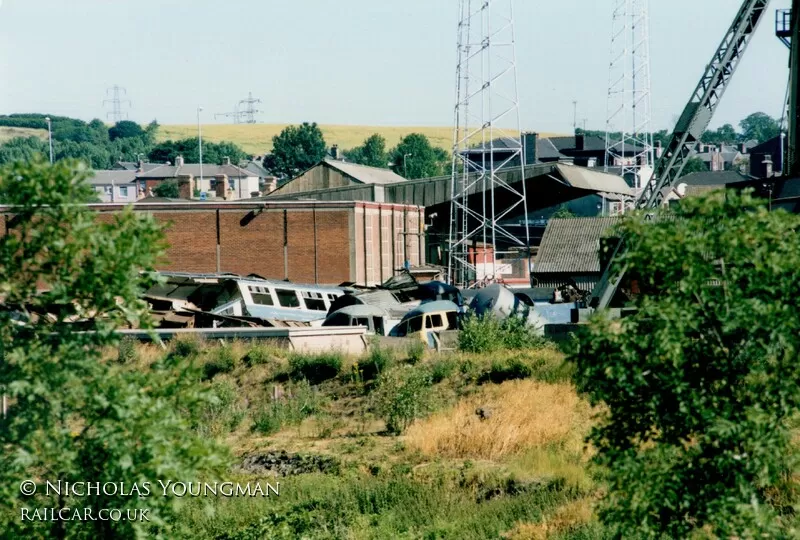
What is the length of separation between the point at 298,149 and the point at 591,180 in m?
80.9

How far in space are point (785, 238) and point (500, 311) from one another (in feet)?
69.1

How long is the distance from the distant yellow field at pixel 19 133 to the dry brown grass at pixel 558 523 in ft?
496

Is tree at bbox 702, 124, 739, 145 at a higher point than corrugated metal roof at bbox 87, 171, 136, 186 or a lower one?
higher

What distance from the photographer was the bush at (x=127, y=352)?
2411 cm

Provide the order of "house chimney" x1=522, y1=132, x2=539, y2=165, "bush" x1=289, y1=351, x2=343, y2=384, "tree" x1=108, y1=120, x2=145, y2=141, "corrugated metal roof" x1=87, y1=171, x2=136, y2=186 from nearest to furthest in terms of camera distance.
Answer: "bush" x1=289, y1=351, x2=343, y2=384, "house chimney" x1=522, y1=132, x2=539, y2=165, "corrugated metal roof" x1=87, y1=171, x2=136, y2=186, "tree" x1=108, y1=120, x2=145, y2=141

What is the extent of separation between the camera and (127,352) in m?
24.5

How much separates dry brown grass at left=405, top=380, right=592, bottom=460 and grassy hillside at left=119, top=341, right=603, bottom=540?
33 mm

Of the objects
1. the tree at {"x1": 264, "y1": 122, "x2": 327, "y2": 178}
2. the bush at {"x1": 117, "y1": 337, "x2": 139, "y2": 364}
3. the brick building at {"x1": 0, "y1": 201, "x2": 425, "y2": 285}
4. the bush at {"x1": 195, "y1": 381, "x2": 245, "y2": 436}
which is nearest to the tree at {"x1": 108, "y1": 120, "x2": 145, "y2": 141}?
the tree at {"x1": 264, "y1": 122, "x2": 327, "y2": 178}

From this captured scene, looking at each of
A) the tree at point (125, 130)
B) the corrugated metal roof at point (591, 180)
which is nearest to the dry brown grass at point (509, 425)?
the corrugated metal roof at point (591, 180)

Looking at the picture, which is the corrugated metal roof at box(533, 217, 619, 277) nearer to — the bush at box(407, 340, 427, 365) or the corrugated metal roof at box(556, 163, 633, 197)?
the corrugated metal roof at box(556, 163, 633, 197)

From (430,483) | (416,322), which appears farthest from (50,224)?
(416,322)

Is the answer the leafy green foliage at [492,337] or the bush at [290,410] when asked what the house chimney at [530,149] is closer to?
the leafy green foliage at [492,337]

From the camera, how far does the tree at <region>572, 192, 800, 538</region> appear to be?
8.35m

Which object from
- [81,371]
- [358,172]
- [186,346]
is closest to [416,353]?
[186,346]
